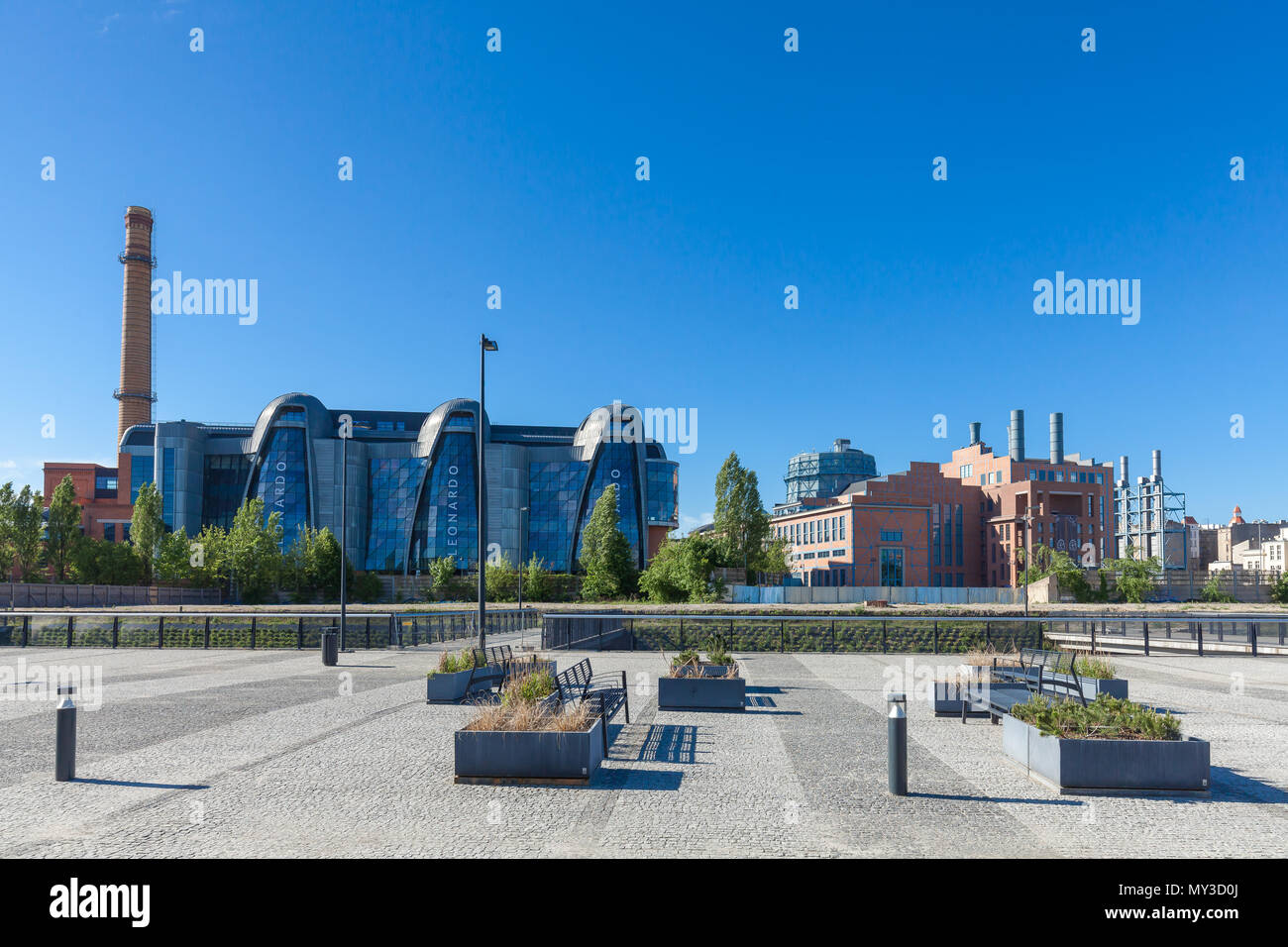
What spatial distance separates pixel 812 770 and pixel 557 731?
9.01ft

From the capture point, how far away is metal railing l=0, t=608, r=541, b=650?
86.7ft

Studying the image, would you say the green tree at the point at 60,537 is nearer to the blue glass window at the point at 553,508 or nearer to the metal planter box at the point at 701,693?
the blue glass window at the point at 553,508

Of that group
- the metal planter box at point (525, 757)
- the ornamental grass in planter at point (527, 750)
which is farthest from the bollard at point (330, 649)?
the metal planter box at point (525, 757)

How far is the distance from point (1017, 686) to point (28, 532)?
81.7m

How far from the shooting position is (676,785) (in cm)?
841

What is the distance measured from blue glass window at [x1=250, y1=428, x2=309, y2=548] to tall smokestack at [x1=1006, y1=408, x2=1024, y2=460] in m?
80.8

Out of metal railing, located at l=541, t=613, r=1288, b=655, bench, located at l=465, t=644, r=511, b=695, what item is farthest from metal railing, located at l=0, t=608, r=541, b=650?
bench, located at l=465, t=644, r=511, b=695

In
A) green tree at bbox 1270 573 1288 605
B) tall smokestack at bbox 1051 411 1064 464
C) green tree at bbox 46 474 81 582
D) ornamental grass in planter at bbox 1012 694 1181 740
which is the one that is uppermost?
tall smokestack at bbox 1051 411 1064 464

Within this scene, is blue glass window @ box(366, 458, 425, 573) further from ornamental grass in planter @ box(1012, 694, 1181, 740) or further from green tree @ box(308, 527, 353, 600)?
ornamental grass in planter @ box(1012, 694, 1181, 740)

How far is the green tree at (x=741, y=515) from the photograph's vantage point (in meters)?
Answer: 68.0

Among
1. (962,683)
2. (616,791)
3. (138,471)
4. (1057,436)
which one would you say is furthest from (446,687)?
(1057,436)

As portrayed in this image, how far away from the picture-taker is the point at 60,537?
245 feet
